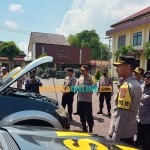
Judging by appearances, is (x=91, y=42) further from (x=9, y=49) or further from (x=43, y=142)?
(x=43, y=142)

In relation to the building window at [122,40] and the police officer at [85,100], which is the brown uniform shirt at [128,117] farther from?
the building window at [122,40]

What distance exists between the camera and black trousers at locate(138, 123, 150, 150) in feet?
9.71

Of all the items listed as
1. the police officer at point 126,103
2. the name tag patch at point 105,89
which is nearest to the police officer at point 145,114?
the police officer at point 126,103

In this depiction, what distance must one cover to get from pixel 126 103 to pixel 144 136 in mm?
1362

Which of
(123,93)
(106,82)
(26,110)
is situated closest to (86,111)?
(26,110)

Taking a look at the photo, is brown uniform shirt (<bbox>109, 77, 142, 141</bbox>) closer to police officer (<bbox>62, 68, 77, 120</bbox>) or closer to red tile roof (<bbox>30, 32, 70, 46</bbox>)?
police officer (<bbox>62, 68, 77, 120</bbox>)

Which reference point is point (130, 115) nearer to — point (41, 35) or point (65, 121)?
point (65, 121)

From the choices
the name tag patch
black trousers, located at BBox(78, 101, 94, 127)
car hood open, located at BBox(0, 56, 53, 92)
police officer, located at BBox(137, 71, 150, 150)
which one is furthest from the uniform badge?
the name tag patch

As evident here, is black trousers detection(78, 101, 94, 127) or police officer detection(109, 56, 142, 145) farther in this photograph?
black trousers detection(78, 101, 94, 127)

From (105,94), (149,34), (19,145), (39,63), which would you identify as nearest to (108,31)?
(149,34)

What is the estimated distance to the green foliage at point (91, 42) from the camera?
55.7 meters

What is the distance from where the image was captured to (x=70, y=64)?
116 ft

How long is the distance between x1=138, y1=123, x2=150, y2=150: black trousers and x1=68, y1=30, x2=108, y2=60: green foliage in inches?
2002

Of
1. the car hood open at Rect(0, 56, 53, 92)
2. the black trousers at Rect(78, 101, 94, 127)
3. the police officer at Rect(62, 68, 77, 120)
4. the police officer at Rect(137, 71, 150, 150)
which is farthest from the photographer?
the police officer at Rect(62, 68, 77, 120)
